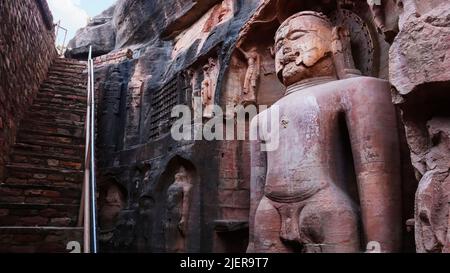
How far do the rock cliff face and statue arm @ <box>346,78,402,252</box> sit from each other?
15cm

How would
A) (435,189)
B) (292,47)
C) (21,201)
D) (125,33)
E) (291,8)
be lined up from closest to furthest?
(435,189), (292,47), (291,8), (21,201), (125,33)

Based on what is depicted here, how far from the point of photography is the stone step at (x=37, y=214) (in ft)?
15.4

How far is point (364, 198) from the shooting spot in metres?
2.95

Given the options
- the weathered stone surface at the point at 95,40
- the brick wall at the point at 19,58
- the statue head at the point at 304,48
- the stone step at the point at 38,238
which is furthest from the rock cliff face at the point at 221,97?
the weathered stone surface at the point at 95,40

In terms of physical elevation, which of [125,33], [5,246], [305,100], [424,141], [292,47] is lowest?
[5,246]

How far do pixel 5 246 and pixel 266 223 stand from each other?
277cm

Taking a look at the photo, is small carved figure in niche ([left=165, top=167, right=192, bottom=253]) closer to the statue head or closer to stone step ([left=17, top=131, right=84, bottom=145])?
the statue head

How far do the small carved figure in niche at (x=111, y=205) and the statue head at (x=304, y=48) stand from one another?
5056 millimetres

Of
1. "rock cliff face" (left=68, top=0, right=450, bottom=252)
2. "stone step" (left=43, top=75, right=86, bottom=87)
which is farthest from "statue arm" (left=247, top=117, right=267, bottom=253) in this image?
"stone step" (left=43, top=75, right=86, bottom=87)

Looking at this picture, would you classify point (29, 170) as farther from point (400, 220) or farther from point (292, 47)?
point (400, 220)

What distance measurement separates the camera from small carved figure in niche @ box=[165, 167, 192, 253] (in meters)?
5.04

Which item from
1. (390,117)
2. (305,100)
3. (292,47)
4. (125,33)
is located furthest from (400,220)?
(125,33)

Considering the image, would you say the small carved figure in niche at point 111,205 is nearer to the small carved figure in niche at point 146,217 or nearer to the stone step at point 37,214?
the small carved figure in niche at point 146,217

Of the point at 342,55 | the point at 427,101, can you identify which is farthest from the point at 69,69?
the point at 427,101
